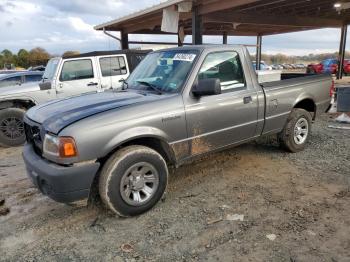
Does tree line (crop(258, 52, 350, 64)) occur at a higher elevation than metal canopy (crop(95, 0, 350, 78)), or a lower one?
lower

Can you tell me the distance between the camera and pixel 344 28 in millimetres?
17203

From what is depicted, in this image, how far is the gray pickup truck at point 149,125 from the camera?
10.2 ft

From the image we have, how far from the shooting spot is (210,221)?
341cm

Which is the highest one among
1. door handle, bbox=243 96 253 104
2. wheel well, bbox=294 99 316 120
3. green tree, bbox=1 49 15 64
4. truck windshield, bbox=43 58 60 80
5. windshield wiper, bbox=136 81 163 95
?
green tree, bbox=1 49 15 64

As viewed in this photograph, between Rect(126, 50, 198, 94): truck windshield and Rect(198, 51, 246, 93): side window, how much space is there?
0.73 feet

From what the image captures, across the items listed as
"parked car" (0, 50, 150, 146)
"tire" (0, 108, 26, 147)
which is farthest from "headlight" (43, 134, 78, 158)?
"tire" (0, 108, 26, 147)

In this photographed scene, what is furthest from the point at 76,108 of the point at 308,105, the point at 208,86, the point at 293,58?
the point at 293,58

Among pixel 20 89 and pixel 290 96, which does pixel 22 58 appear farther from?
pixel 290 96

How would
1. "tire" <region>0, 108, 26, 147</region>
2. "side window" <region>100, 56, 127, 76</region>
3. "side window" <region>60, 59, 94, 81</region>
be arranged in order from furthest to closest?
"side window" <region>100, 56, 127, 76</region> → "side window" <region>60, 59, 94, 81</region> → "tire" <region>0, 108, 26, 147</region>

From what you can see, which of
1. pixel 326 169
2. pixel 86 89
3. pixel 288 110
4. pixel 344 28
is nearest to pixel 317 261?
pixel 326 169

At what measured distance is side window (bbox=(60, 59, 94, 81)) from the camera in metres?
7.60

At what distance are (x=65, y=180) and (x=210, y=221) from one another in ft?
5.01

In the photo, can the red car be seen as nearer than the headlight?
No

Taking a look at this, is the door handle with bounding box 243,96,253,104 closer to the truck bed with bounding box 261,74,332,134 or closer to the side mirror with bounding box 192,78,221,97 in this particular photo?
the truck bed with bounding box 261,74,332,134
